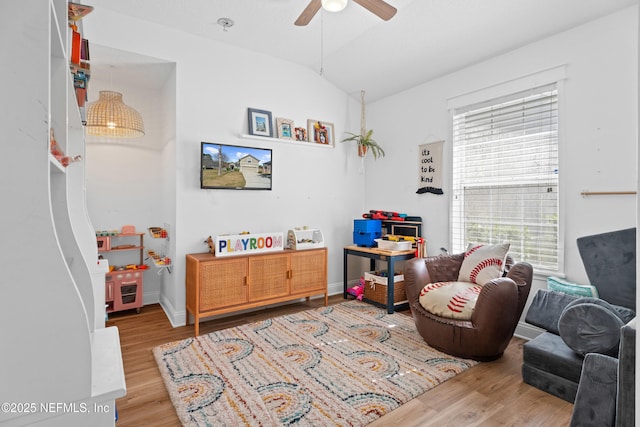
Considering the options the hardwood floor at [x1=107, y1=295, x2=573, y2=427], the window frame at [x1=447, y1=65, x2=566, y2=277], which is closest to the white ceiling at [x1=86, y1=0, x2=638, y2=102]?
the window frame at [x1=447, y1=65, x2=566, y2=277]

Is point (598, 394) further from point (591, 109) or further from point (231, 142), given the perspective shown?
point (231, 142)

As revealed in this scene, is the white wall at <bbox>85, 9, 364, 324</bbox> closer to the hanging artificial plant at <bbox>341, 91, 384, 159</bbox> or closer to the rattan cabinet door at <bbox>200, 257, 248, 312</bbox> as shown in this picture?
the hanging artificial plant at <bbox>341, 91, 384, 159</bbox>

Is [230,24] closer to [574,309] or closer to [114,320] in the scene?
[114,320]

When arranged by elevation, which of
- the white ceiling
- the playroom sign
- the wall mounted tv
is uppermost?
the white ceiling

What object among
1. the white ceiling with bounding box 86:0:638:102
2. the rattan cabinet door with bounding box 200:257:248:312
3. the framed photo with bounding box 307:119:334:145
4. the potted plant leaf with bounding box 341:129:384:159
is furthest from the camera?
the potted plant leaf with bounding box 341:129:384:159

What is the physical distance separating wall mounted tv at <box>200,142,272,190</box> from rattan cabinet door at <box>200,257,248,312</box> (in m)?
0.84

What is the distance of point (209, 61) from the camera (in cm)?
339

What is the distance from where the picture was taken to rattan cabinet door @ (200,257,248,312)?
9.87 feet

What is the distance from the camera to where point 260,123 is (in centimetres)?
367

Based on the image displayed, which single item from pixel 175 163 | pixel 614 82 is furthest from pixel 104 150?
pixel 614 82

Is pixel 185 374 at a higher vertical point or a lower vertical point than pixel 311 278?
lower

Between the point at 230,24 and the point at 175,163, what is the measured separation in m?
1.44

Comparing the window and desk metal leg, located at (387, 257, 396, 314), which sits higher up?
the window

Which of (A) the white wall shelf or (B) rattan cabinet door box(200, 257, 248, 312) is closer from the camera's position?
(B) rattan cabinet door box(200, 257, 248, 312)
